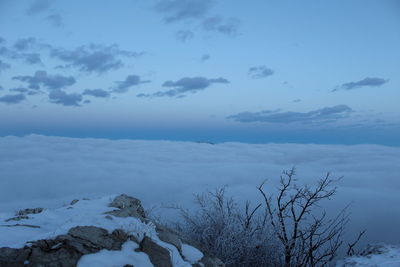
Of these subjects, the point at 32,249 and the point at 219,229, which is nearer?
the point at 32,249

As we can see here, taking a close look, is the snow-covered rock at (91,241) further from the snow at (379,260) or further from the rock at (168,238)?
the snow at (379,260)

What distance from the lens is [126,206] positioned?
4531 mm

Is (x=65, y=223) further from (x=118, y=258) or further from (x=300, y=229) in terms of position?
(x=300, y=229)

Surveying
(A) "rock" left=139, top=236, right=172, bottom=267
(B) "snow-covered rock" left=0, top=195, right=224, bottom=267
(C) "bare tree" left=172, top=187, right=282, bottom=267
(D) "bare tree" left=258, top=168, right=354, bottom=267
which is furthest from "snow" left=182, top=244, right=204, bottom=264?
(D) "bare tree" left=258, top=168, right=354, bottom=267

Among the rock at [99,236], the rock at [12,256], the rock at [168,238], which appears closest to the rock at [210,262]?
the rock at [168,238]

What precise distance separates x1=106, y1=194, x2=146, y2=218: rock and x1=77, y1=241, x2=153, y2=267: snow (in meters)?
0.63

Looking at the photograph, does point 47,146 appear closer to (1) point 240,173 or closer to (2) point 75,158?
(2) point 75,158

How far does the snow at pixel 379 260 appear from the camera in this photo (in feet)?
15.4

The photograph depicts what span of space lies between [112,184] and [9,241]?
7.00 metres

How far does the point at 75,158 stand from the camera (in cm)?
1430

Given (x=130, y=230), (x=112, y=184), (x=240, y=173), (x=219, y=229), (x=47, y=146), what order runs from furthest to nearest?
(x=47, y=146)
(x=240, y=173)
(x=112, y=184)
(x=219, y=229)
(x=130, y=230)

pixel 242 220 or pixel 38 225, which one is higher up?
pixel 38 225

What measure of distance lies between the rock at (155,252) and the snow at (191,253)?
1.58 feet

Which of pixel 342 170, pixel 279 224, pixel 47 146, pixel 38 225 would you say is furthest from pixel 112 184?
pixel 342 170
